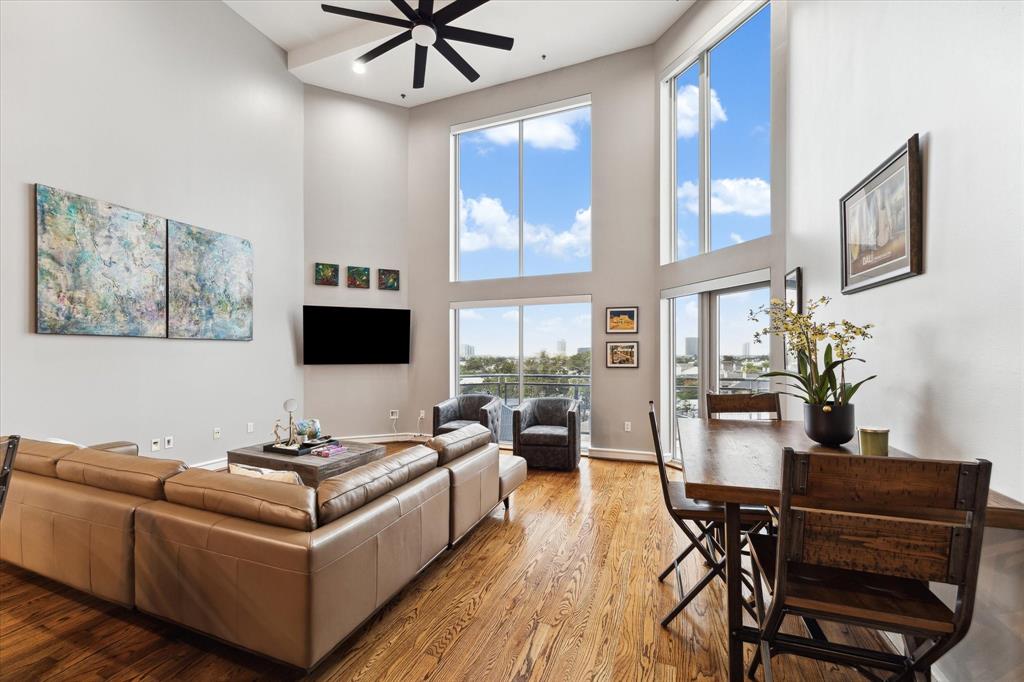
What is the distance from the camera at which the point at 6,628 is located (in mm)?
2021

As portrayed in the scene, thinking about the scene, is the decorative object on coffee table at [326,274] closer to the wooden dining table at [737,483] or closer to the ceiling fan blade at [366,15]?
the ceiling fan blade at [366,15]

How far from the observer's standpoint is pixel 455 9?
145 inches

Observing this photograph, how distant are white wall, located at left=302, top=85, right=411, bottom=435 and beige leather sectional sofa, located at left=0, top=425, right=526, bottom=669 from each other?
12.6 ft

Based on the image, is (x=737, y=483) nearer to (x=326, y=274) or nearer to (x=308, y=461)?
(x=308, y=461)

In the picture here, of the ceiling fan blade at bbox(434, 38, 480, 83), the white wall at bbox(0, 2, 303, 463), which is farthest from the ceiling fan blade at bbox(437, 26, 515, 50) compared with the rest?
the white wall at bbox(0, 2, 303, 463)

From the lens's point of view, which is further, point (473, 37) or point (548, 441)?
point (548, 441)

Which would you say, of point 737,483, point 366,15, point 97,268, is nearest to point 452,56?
point 366,15

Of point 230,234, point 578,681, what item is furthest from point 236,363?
point 578,681

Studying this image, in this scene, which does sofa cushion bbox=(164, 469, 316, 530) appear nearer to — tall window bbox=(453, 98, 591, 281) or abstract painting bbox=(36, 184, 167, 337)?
abstract painting bbox=(36, 184, 167, 337)

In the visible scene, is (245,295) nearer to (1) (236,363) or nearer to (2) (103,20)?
(1) (236,363)

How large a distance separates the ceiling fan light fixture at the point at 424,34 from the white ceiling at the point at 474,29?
1307mm

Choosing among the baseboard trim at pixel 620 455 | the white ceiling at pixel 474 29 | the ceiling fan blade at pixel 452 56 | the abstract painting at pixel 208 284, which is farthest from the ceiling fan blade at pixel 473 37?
the baseboard trim at pixel 620 455

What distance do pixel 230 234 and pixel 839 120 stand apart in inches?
223

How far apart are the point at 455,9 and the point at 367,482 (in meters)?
3.81
